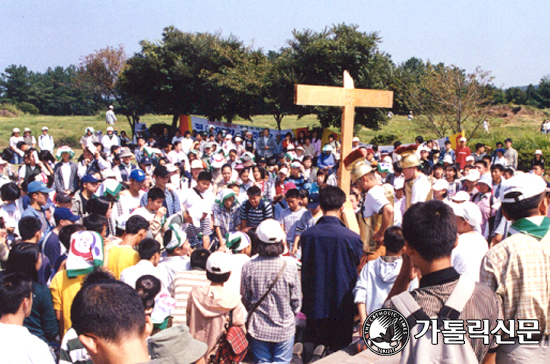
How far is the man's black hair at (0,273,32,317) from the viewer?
279 centimetres

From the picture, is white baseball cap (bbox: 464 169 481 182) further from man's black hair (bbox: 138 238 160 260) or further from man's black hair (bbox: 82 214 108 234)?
man's black hair (bbox: 82 214 108 234)

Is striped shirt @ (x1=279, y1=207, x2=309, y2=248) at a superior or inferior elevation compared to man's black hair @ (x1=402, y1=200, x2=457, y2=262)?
inferior

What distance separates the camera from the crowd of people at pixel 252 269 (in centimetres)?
207

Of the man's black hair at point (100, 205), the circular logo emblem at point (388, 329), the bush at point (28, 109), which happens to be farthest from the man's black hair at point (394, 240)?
the bush at point (28, 109)

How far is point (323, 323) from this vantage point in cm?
429

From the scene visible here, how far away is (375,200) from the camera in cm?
491

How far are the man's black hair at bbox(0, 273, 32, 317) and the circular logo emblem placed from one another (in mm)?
2086

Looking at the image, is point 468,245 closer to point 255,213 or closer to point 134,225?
point 134,225

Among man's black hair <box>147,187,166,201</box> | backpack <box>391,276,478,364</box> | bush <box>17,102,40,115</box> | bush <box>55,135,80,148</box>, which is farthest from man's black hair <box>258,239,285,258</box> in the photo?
bush <box>17,102,40,115</box>

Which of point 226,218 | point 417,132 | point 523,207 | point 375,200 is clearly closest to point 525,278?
point 523,207

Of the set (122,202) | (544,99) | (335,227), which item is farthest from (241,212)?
(544,99)

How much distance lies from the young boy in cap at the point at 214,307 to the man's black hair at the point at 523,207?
6.60 ft

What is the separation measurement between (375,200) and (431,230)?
280 centimetres

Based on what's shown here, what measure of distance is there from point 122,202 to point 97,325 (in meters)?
4.28
